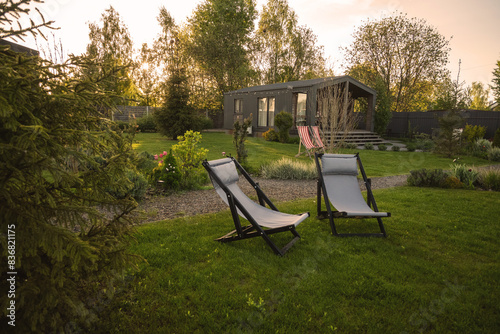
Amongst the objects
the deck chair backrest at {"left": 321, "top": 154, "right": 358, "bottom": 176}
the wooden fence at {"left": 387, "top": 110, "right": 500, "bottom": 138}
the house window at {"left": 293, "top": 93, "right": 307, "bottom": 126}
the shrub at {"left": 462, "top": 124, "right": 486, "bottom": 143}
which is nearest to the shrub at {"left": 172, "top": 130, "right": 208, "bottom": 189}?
the deck chair backrest at {"left": 321, "top": 154, "right": 358, "bottom": 176}

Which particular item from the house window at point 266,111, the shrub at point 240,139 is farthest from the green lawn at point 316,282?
the house window at point 266,111

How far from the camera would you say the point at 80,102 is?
1705mm

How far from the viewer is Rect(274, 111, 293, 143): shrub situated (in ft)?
53.7

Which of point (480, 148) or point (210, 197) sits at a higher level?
point (480, 148)

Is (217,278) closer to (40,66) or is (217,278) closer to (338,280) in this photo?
(338,280)

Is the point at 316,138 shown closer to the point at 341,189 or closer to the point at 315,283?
the point at 341,189

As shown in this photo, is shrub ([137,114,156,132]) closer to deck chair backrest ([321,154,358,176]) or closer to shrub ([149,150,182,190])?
shrub ([149,150,182,190])

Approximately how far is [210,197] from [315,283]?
341 cm

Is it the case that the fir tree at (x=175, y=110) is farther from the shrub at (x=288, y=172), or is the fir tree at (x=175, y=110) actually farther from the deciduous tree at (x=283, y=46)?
the deciduous tree at (x=283, y=46)

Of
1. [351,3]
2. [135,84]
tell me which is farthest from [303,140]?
[135,84]

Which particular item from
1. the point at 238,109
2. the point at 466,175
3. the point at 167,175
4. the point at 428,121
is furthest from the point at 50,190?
the point at 428,121

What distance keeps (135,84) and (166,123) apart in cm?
1806

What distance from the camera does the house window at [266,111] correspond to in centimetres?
1934

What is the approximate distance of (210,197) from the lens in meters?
5.93
